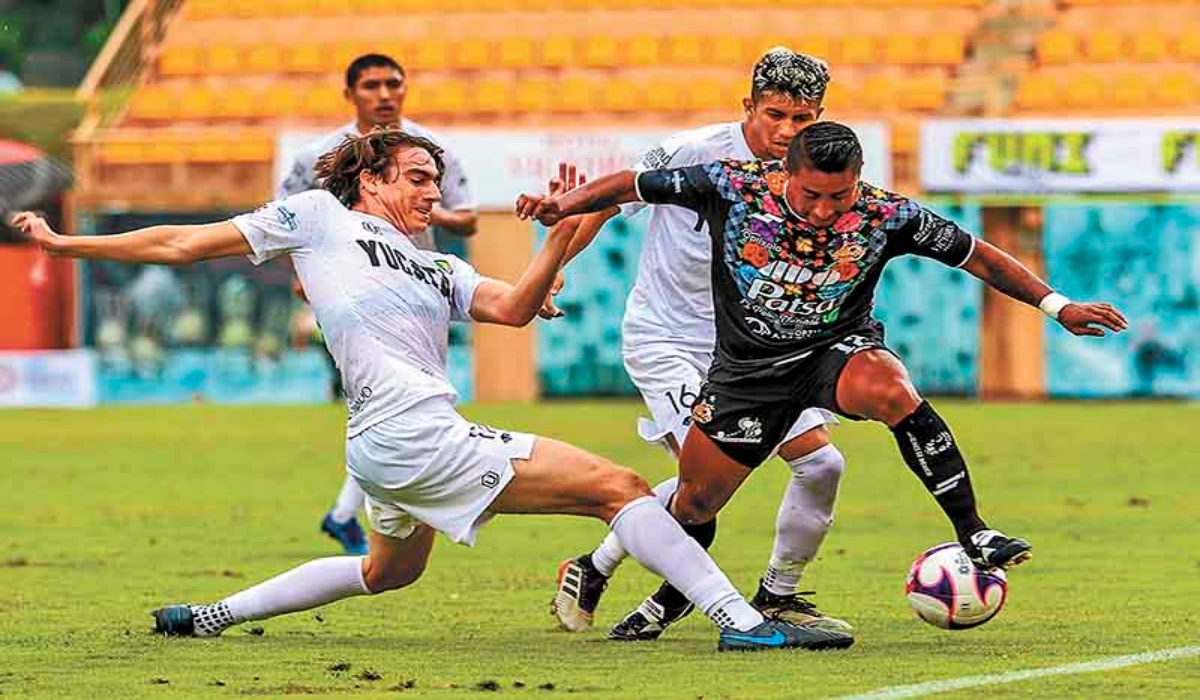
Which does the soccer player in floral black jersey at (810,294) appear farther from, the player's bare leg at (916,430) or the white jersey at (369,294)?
the white jersey at (369,294)

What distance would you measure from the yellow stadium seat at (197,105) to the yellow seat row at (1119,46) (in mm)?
10089

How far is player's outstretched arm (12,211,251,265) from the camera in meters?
7.25

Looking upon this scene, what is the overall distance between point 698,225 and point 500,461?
3.61 feet

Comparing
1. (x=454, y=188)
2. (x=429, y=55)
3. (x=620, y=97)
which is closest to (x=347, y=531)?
(x=454, y=188)

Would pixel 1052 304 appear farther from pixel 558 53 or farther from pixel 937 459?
pixel 558 53

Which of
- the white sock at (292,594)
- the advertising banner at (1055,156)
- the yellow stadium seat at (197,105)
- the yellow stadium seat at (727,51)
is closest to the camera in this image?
the white sock at (292,594)

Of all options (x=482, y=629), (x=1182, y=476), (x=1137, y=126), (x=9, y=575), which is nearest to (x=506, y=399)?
(x=1137, y=126)

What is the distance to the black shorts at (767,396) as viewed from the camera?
296 inches

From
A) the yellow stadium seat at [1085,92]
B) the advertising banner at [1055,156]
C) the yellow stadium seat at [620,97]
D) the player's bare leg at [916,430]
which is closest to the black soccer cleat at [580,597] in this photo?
the player's bare leg at [916,430]

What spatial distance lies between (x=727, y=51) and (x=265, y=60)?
593cm

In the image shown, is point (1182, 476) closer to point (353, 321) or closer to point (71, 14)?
point (353, 321)

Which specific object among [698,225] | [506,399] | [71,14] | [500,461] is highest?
[71,14]

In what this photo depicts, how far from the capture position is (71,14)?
43.5 m

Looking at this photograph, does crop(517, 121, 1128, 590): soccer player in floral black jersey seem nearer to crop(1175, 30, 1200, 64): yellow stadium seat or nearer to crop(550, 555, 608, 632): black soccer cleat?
crop(550, 555, 608, 632): black soccer cleat
